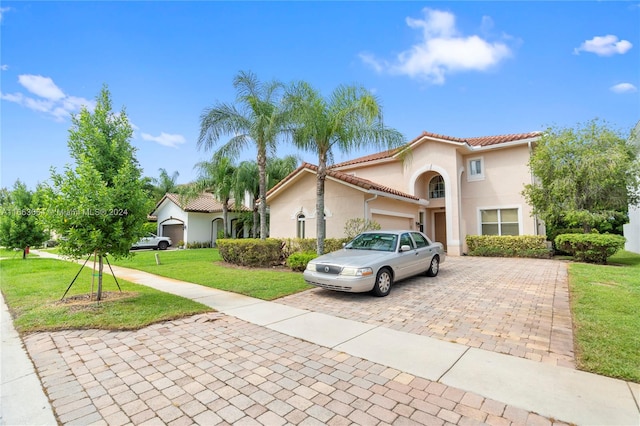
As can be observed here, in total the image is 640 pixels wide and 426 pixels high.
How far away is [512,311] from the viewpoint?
20.4 feet

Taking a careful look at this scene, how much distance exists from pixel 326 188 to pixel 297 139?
4.10 m

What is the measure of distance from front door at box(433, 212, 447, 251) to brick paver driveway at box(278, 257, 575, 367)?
9.97 meters

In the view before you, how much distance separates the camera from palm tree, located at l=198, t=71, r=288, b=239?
12484mm

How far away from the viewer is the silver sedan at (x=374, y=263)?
7047mm

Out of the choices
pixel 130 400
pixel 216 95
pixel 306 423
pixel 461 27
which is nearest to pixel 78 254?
pixel 130 400

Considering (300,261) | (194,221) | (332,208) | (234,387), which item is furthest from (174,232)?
(234,387)

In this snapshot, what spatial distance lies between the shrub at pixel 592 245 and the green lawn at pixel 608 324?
4083 mm

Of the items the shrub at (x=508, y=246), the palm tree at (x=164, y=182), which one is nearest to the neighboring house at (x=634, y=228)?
the shrub at (x=508, y=246)

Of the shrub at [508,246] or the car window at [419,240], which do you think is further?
the shrub at [508,246]

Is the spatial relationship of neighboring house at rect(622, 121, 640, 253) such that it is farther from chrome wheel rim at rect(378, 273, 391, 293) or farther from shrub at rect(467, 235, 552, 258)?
chrome wheel rim at rect(378, 273, 391, 293)

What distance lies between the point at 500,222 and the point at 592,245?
15.0ft

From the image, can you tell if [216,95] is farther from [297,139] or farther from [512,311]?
[512,311]

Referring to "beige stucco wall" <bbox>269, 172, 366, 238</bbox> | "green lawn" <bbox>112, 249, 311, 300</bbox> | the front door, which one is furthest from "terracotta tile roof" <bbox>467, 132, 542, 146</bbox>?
"green lawn" <bbox>112, 249, 311, 300</bbox>

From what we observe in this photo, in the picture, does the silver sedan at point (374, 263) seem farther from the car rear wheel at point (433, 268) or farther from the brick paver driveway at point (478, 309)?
the brick paver driveway at point (478, 309)
